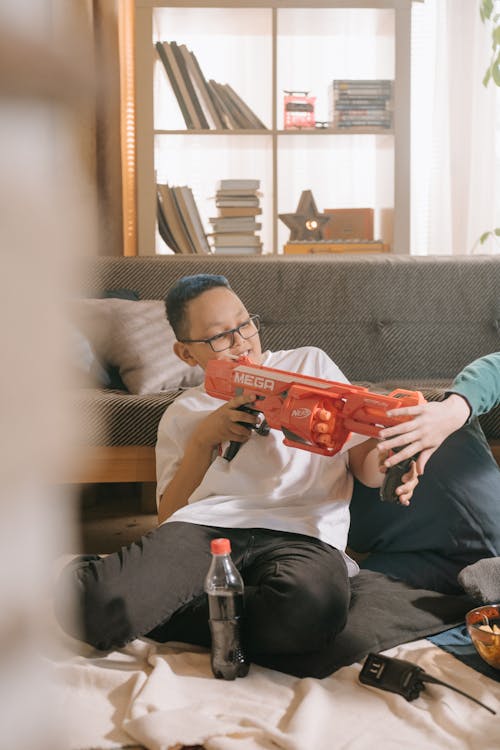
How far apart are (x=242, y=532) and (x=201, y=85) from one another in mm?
2143

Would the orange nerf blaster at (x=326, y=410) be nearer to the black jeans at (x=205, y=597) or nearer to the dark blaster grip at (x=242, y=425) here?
the dark blaster grip at (x=242, y=425)

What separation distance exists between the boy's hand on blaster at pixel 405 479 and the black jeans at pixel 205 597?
0.21 meters

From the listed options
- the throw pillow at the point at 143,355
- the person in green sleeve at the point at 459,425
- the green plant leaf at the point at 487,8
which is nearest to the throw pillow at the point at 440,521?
the person in green sleeve at the point at 459,425

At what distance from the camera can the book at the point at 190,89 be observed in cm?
304

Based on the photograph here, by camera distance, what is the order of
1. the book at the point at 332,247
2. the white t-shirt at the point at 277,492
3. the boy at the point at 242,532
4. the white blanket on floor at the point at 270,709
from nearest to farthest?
the white blanket on floor at the point at 270,709, the boy at the point at 242,532, the white t-shirt at the point at 277,492, the book at the point at 332,247

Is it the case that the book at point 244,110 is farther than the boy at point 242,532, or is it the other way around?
the book at point 244,110

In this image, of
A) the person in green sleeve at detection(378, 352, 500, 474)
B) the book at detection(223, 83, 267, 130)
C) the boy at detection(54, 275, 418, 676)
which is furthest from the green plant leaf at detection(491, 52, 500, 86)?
the boy at detection(54, 275, 418, 676)

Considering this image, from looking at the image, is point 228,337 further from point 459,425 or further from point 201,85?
point 201,85

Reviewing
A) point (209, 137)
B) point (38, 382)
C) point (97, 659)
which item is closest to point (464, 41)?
point (209, 137)

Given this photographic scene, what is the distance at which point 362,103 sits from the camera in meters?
3.07

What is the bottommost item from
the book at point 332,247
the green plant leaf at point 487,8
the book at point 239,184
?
the book at point 332,247

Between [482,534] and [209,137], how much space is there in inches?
84.3

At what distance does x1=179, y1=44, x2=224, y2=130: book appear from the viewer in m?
3.04

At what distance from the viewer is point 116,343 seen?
205cm
